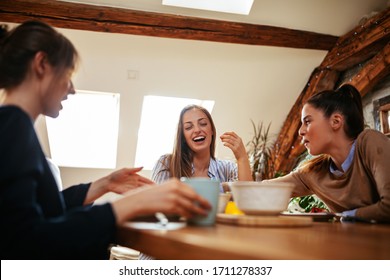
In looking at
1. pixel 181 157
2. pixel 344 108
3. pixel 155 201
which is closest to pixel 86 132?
pixel 181 157

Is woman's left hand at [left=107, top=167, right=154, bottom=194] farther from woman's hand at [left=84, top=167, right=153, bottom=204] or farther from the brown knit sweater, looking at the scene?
the brown knit sweater

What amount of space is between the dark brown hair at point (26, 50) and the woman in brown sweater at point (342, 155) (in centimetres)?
113

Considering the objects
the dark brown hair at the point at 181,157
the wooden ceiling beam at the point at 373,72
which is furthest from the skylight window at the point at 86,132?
the wooden ceiling beam at the point at 373,72

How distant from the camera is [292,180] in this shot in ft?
6.04

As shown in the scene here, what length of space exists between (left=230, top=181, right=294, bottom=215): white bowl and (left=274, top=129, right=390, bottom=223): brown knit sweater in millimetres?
564

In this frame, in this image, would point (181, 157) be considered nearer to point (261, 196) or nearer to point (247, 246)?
point (261, 196)

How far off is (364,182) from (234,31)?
8.52ft

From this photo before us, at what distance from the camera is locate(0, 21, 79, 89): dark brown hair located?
2.83 feet

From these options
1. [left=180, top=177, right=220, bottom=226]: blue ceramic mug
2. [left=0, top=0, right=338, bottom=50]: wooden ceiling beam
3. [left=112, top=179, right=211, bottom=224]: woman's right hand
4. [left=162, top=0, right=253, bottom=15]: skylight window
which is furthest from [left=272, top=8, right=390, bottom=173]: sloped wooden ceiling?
[left=112, top=179, right=211, bottom=224]: woman's right hand

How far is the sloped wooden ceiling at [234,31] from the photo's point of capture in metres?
3.38

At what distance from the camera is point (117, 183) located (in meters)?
1.25
